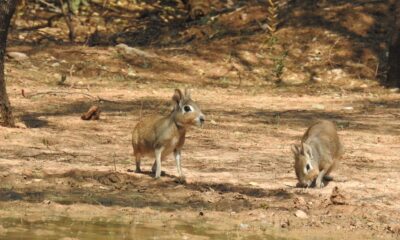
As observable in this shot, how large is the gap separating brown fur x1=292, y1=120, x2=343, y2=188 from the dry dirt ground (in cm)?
17

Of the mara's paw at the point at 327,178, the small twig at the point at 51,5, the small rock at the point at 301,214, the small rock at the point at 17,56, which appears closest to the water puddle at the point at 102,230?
the small rock at the point at 301,214

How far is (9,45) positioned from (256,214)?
40.8 feet

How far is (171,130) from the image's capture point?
9.60 m

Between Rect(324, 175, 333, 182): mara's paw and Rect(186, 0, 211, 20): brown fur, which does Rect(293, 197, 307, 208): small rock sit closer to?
Rect(324, 175, 333, 182): mara's paw

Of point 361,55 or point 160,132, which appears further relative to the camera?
point 361,55

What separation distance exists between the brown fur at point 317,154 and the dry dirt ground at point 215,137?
→ 174 millimetres

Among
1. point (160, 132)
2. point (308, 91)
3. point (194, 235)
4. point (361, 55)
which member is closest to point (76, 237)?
point (194, 235)

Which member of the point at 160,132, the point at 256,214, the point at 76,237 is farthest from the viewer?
the point at 160,132

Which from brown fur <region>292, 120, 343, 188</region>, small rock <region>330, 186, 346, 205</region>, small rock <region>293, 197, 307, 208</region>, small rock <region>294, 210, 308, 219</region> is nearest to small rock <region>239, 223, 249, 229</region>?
small rock <region>294, 210, 308, 219</region>

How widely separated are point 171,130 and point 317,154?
1.74 m

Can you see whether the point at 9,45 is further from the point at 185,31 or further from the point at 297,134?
the point at 297,134

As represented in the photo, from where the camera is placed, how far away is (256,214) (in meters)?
8.57

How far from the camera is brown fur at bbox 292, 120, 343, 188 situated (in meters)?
9.96

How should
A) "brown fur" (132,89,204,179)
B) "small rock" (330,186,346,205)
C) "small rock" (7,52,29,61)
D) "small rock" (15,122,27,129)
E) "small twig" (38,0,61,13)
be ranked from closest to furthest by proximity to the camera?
"small rock" (330,186,346,205), "brown fur" (132,89,204,179), "small rock" (15,122,27,129), "small rock" (7,52,29,61), "small twig" (38,0,61,13)
